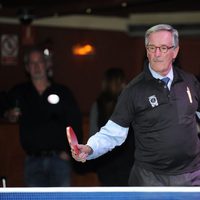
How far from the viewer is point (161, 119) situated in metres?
3.32

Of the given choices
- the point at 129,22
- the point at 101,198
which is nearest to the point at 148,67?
the point at 101,198

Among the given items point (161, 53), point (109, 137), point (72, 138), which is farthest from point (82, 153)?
point (161, 53)

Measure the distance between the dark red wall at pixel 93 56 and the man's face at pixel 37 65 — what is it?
706 centimetres

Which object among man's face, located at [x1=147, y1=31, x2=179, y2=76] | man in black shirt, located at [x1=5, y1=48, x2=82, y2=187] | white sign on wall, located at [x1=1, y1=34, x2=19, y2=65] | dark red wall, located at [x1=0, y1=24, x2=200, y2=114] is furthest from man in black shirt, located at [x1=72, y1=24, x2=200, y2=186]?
dark red wall, located at [x1=0, y1=24, x2=200, y2=114]

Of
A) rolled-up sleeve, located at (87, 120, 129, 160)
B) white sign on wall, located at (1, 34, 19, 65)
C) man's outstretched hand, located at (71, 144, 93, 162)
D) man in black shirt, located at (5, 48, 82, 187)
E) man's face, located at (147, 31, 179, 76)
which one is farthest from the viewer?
white sign on wall, located at (1, 34, 19, 65)

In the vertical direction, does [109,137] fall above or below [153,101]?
below

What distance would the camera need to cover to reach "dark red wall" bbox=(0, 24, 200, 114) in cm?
1234

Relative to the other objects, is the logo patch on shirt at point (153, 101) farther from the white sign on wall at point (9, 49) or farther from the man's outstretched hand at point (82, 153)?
the white sign on wall at point (9, 49)

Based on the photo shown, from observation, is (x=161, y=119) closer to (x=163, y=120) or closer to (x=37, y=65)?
(x=163, y=120)

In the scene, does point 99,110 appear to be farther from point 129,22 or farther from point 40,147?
point 129,22

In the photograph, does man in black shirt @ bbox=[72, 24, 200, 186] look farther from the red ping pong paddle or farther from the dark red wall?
the dark red wall

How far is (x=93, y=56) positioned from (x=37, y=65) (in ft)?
26.4

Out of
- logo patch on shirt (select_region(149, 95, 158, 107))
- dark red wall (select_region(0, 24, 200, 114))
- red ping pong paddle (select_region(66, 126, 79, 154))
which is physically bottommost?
red ping pong paddle (select_region(66, 126, 79, 154))

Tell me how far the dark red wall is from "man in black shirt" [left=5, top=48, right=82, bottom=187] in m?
7.05
